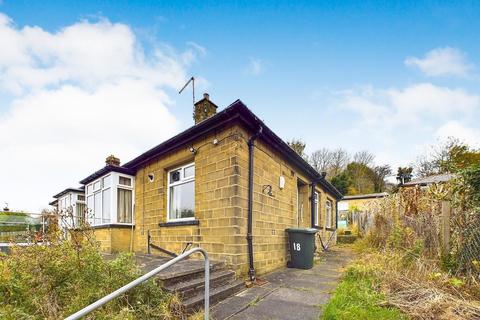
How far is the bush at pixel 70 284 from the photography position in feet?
10.5

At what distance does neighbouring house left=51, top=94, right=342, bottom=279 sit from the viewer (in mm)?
5695

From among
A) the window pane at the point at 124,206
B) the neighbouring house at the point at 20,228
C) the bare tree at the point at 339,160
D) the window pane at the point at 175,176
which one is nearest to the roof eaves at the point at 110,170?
the window pane at the point at 124,206

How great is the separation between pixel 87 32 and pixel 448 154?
108 feet

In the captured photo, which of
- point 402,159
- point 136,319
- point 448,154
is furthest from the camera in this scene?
point 402,159

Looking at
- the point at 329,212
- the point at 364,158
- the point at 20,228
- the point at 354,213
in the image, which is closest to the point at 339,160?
the point at 364,158

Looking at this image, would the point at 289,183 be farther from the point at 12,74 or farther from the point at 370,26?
the point at 12,74

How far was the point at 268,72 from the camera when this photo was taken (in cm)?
1009

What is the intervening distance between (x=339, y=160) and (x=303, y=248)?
32424 mm

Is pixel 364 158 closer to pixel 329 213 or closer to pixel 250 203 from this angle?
pixel 329 213

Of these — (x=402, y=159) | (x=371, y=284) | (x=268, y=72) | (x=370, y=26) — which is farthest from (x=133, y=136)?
(x=402, y=159)

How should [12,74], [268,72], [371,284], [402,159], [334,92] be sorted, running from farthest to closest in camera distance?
[402,159], [334,92], [268,72], [12,74], [371,284]

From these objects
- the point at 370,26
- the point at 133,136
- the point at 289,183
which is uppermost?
the point at 370,26

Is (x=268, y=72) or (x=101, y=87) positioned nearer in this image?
(x=101, y=87)

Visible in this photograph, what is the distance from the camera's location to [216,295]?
4.35 metres
